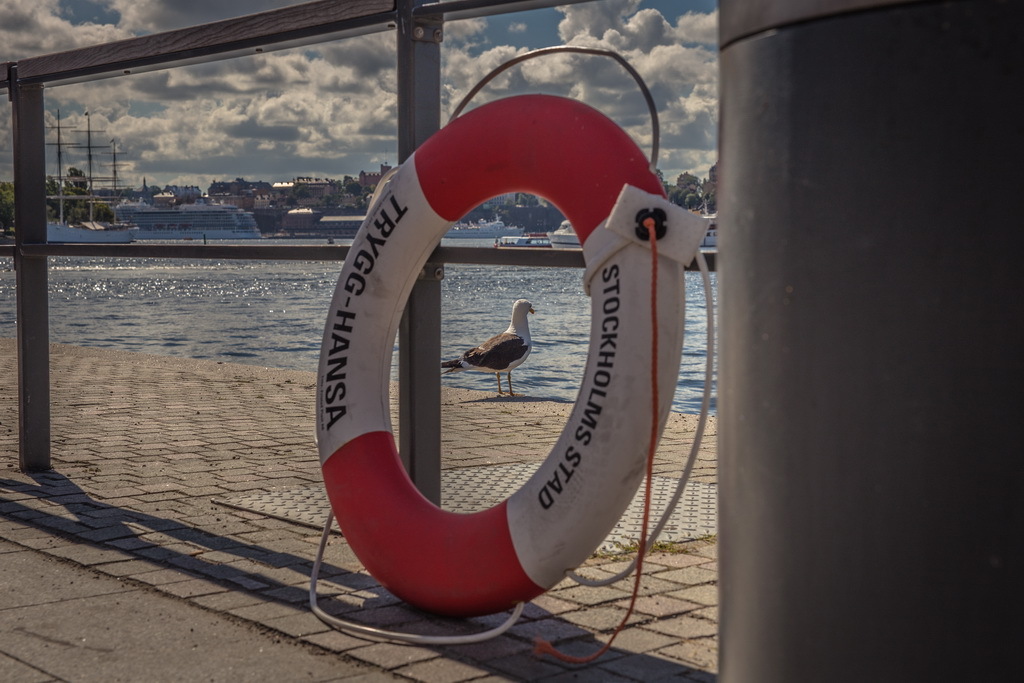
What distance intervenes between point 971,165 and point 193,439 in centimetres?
493

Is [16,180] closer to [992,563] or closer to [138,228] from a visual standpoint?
[992,563]

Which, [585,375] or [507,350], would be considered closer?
[585,375]

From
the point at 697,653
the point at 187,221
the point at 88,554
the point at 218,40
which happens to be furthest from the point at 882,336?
the point at 187,221

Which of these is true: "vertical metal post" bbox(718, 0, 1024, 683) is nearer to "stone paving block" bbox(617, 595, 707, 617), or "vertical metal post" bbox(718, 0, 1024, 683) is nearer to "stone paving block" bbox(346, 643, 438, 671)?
"stone paving block" bbox(346, 643, 438, 671)

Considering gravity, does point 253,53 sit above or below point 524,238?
below

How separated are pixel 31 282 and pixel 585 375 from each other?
3.08 metres

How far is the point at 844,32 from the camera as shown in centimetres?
117

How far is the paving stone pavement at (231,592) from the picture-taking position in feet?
7.87

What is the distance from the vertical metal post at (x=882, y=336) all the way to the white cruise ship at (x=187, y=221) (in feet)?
325

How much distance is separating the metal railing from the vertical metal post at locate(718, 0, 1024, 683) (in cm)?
165

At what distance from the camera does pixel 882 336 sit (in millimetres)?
1138

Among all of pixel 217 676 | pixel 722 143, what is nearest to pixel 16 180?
pixel 217 676

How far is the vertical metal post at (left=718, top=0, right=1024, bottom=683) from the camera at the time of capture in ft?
3.58

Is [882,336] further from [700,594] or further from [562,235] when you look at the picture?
[562,235]
